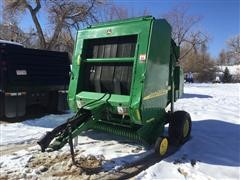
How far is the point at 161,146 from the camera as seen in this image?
5.74 m

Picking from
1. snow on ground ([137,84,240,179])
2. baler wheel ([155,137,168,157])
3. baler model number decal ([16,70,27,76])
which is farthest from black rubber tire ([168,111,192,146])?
baler model number decal ([16,70,27,76])

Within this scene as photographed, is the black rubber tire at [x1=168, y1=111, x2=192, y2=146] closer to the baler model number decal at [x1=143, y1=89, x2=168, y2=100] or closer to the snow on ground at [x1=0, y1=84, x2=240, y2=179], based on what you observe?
the snow on ground at [x1=0, y1=84, x2=240, y2=179]

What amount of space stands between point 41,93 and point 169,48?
4.89m

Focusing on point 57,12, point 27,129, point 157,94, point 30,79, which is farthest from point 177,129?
point 57,12

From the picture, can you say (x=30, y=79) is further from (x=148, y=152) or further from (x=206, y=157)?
(x=206, y=157)

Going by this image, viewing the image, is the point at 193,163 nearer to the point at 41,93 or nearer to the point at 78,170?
Answer: the point at 78,170

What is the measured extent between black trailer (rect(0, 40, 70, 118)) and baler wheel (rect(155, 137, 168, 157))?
4684 millimetres

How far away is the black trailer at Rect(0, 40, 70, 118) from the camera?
8703mm

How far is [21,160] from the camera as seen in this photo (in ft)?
18.0

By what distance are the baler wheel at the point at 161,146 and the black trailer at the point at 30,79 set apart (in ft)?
15.4

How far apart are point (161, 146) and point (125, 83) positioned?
1.28 m

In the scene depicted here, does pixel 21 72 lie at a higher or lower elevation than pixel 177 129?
higher

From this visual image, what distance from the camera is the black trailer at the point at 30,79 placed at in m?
8.70

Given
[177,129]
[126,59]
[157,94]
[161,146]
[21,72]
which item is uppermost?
[126,59]
